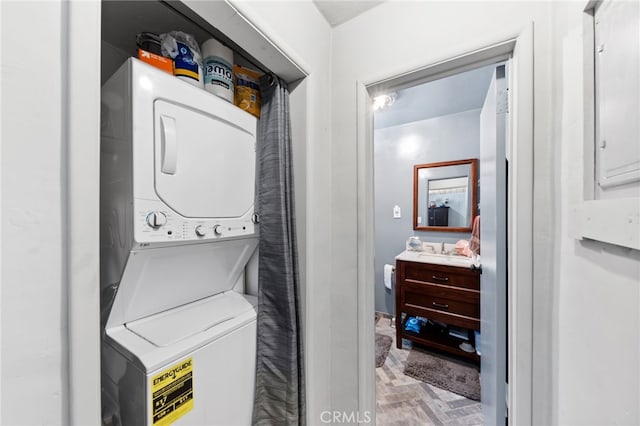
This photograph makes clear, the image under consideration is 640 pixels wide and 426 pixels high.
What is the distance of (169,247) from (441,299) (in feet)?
7.32

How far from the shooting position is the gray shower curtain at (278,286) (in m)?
0.97

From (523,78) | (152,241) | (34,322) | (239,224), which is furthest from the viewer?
(239,224)

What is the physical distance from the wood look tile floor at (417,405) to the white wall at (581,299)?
3.63 ft

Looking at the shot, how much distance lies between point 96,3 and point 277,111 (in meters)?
0.62

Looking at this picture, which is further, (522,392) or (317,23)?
(317,23)

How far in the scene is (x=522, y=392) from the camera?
803 millimetres

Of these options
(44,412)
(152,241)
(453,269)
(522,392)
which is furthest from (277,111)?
(453,269)

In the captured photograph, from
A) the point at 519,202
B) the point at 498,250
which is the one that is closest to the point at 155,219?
the point at 519,202

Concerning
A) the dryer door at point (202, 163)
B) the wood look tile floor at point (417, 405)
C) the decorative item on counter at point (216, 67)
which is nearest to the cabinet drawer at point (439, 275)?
the wood look tile floor at point (417, 405)

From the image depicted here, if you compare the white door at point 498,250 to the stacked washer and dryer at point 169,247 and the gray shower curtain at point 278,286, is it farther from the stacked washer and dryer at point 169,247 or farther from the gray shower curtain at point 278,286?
the stacked washer and dryer at point 169,247

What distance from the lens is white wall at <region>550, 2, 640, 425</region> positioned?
0.44 metres

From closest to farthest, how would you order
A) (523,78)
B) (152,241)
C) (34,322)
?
(34,322) → (152,241) → (523,78)

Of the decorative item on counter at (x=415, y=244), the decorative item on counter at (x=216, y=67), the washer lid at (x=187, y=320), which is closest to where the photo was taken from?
the washer lid at (x=187, y=320)

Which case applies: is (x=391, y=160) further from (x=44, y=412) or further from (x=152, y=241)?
(x=44, y=412)
